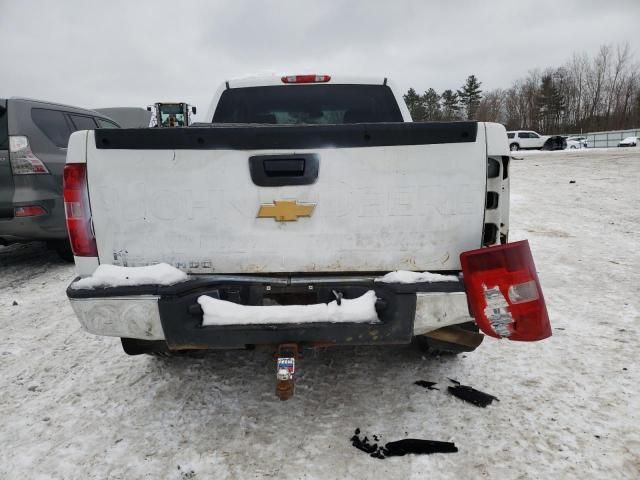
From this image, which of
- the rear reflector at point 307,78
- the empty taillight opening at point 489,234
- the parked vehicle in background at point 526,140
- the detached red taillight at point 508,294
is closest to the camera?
the detached red taillight at point 508,294

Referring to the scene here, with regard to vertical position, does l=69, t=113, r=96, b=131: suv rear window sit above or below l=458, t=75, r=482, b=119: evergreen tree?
below

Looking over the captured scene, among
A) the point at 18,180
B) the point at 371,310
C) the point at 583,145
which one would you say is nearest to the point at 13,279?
the point at 18,180

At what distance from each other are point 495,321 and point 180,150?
1.69 metres

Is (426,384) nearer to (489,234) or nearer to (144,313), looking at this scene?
(489,234)

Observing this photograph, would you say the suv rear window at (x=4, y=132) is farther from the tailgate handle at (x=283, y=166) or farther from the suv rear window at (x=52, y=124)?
the tailgate handle at (x=283, y=166)

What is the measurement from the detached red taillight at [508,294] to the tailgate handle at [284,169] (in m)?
0.83

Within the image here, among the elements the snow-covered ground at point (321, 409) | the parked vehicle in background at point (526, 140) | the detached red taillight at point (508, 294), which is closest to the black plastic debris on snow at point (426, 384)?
the snow-covered ground at point (321, 409)

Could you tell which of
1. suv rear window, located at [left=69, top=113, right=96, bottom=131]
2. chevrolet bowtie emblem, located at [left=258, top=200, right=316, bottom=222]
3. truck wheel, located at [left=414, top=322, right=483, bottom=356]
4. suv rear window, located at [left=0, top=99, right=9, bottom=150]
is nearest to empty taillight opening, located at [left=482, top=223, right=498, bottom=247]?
truck wheel, located at [left=414, top=322, right=483, bottom=356]

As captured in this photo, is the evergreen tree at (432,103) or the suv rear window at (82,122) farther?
the evergreen tree at (432,103)

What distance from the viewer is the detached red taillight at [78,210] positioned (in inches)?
78.8

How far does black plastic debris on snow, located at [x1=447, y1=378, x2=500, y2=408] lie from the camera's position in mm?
2412

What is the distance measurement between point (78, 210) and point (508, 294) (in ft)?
6.94

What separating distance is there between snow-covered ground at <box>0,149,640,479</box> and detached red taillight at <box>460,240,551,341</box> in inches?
26.8

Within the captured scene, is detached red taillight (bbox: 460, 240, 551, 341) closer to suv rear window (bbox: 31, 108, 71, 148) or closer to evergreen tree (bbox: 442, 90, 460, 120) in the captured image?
suv rear window (bbox: 31, 108, 71, 148)
